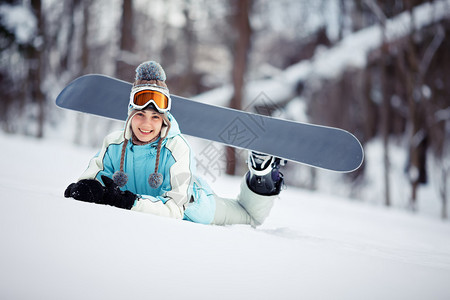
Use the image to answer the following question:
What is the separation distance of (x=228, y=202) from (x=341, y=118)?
233 inches

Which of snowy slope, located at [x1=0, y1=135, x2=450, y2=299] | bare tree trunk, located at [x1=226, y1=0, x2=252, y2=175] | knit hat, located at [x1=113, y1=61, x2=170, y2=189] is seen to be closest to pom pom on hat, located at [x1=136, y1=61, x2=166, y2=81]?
knit hat, located at [x1=113, y1=61, x2=170, y2=189]

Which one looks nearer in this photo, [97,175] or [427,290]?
[427,290]

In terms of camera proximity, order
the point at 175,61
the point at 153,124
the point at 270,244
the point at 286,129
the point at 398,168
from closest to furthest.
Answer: the point at 270,244 → the point at 153,124 → the point at 286,129 → the point at 398,168 → the point at 175,61

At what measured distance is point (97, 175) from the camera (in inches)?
Answer: 61.0

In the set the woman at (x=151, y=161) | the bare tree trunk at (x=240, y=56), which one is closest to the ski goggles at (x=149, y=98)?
the woman at (x=151, y=161)

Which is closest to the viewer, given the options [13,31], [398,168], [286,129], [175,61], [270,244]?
[270,244]

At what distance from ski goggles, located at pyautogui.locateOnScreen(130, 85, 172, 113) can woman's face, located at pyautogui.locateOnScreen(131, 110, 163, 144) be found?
0.10 feet

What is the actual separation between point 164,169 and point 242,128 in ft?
2.41

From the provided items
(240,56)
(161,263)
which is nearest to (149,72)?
(161,263)

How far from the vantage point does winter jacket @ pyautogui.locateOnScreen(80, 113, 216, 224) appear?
149cm

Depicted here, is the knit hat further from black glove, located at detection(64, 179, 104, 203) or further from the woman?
black glove, located at detection(64, 179, 104, 203)

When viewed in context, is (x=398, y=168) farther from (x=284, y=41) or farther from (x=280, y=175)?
(x=280, y=175)

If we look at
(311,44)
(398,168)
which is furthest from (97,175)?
(398,168)

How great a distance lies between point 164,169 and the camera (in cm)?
156
